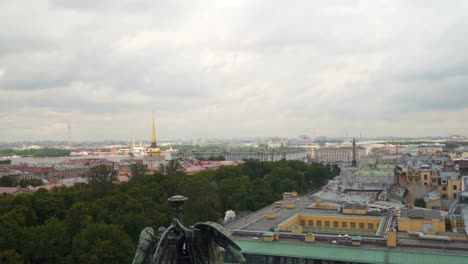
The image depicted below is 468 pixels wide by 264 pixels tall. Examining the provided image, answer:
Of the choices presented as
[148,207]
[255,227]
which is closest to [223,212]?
[148,207]

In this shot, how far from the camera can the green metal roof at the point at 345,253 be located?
22.1 metres

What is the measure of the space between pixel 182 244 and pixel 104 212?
30.3m

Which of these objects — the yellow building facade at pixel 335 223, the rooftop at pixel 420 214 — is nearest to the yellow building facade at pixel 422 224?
the rooftop at pixel 420 214

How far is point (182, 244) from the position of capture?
344 inches

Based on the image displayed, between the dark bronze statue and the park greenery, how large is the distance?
20130 millimetres

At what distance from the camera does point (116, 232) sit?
3025 centimetres

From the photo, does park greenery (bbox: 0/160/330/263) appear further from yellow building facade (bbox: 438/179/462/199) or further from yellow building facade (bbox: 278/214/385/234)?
yellow building facade (bbox: 438/179/462/199)

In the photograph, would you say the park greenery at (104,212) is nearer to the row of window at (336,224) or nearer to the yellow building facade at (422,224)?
the row of window at (336,224)

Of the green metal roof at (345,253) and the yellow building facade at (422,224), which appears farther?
the yellow building facade at (422,224)

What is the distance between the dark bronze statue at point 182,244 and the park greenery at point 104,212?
66.0 ft

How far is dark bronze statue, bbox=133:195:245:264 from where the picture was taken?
8633 millimetres

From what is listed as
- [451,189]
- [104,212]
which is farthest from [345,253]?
[451,189]

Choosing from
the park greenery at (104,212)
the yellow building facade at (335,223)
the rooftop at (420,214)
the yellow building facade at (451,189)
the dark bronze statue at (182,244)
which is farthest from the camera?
the yellow building facade at (451,189)

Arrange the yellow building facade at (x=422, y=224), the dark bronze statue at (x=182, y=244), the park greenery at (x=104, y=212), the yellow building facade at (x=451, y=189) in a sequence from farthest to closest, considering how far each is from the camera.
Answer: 1. the yellow building facade at (x=451, y=189)
2. the park greenery at (x=104, y=212)
3. the yellow building facade at (x=422, y=224)
4. the dark bronze statue at (x=182, y=244)
